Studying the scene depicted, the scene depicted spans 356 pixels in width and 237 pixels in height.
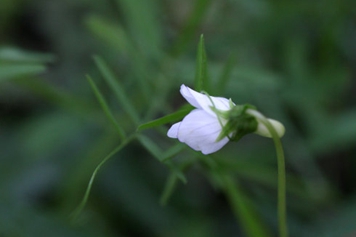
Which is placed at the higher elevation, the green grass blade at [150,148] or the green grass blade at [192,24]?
the green grass blade at [192,24]

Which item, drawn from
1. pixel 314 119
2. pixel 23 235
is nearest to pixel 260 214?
pixel 314 119

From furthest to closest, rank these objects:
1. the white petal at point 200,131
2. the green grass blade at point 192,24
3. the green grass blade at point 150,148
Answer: the green grass blade at point 192,24 < the green grass blade at point 150,148 < the white petal at point 200,131

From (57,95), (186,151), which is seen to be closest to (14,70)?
(57,95)

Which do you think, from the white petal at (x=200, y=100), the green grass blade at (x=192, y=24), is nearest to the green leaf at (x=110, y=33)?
the green grass blade at (x=192, y=24)

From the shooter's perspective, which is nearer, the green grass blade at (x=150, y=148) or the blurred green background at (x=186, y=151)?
the green grass blade at (x=150, y=148)

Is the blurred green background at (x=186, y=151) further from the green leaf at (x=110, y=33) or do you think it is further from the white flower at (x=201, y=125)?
the white flower at (x=201, y=125)

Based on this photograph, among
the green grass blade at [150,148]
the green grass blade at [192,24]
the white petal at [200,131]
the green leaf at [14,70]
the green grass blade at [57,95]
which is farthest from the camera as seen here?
the green grass blade at [57,95]

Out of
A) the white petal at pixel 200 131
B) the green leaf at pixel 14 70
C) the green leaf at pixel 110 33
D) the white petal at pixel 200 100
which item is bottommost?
the white petal at pixel 200 131
